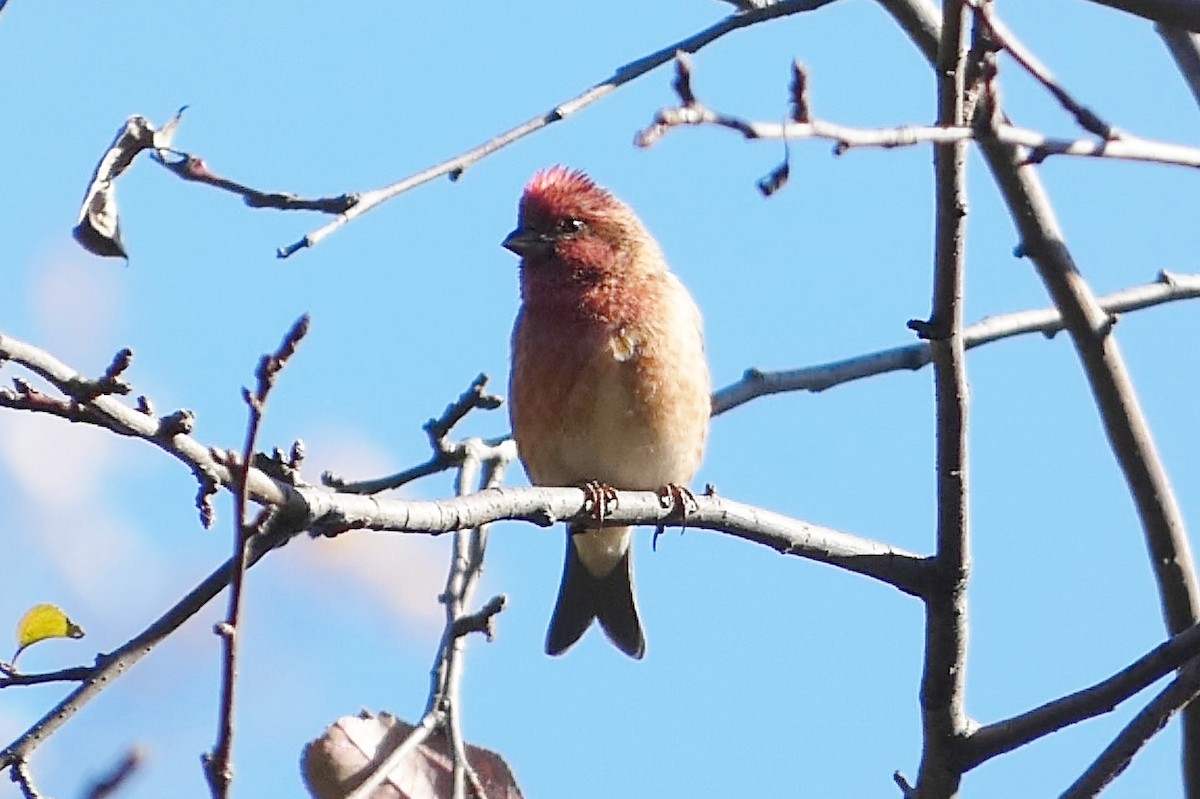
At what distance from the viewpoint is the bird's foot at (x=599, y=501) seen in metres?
4.49

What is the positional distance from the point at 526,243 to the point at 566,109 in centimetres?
261

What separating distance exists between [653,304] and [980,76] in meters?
3.24

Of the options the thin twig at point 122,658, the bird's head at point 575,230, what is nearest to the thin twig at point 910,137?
the thin twig at point 122,658

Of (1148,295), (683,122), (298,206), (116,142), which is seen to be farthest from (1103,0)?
(1148,295)

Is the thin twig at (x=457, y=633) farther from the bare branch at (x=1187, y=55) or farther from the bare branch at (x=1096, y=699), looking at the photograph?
the bare branch at (x=1187, y=55)

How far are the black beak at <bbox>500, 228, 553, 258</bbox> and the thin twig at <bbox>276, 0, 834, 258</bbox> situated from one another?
→ 1.90 m

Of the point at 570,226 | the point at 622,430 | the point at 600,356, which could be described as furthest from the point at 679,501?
the point at 570,226

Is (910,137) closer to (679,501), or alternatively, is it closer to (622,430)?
(679,501)

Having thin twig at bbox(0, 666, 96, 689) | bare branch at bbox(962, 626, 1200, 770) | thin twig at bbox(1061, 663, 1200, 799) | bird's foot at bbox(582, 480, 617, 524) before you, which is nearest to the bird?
bird's foot at bbox(582, 480, 617, 524)

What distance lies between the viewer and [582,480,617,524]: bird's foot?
14.7 feet

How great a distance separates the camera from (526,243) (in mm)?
6555

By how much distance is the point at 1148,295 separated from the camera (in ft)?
18.0

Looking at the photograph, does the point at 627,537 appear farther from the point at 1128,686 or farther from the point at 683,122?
the point at 683,122

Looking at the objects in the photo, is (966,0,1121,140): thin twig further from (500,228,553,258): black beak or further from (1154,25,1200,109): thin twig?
(500,228,553,258): black beak
